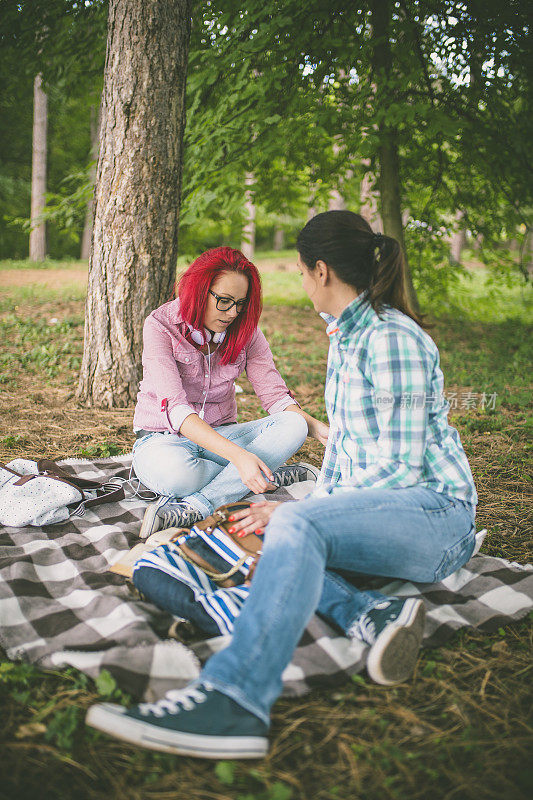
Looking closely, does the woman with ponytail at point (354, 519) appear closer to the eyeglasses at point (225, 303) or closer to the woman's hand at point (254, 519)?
the woman's hand at point (254, 519)

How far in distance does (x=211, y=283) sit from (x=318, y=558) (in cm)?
162

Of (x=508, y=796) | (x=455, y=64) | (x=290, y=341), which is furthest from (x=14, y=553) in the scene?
(x=455, y=64)

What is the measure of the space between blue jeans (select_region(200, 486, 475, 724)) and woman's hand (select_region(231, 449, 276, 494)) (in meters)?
0.54

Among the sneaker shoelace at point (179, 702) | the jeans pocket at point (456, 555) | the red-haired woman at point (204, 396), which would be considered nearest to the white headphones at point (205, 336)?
the red-haired woman at point (204, 396)

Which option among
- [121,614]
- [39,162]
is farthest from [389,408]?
[39,162]

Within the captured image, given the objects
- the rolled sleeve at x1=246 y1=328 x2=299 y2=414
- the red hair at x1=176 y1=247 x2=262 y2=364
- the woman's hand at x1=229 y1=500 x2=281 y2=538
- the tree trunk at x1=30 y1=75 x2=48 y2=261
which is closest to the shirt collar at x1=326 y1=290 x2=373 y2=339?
the woman's hand at x1=229 y1=500 x2=281 y2=538

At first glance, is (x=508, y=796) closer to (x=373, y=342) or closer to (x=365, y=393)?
(x=365, y=393)

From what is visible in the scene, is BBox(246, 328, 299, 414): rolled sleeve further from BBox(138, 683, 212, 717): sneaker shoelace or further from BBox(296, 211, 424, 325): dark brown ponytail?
BBox(138, 683, 212, 717): sneaker shoelace

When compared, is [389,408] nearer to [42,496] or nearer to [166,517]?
[166,517]

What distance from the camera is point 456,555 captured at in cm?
192

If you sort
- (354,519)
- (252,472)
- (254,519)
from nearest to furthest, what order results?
(354,519)
(254,519)
(252,472)

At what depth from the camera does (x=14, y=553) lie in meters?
2.35

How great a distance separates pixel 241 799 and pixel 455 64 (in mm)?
6379

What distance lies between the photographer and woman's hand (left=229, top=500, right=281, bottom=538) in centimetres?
200
